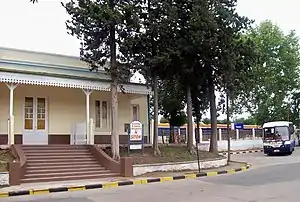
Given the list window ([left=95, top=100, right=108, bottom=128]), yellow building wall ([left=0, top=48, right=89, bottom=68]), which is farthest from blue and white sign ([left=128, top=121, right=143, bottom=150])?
yellow building wall ([left=0, top=48, right=89, bottom=68])

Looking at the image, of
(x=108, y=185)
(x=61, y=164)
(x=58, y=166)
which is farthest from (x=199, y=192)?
(x=61, y=164)

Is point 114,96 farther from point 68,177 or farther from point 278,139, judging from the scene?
point 278,139

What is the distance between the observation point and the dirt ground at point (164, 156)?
19630 mm

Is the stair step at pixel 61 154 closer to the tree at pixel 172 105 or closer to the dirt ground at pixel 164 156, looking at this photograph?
the dirt ground at pixel 164 156

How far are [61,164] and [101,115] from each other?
6679 millimetres

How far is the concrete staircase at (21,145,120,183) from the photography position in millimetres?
16483

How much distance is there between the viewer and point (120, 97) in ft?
82.1

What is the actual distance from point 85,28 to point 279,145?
65.8 ft

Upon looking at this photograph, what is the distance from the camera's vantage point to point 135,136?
65.8 feet

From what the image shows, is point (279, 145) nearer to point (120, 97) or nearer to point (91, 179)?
point (120, 97)

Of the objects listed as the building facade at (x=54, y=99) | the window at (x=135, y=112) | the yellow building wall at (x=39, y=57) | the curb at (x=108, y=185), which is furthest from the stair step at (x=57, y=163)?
the window at (x=135, y=112)

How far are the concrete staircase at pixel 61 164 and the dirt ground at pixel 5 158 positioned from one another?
70 cm

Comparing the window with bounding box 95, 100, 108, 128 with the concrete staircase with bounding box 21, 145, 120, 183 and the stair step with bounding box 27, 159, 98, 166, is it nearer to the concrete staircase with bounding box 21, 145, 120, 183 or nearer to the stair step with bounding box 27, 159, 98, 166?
the concrete staircase with bounding box 21, 145, 120, 183

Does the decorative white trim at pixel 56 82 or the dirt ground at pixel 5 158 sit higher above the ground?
the decorative white trim at pixel 56 82
